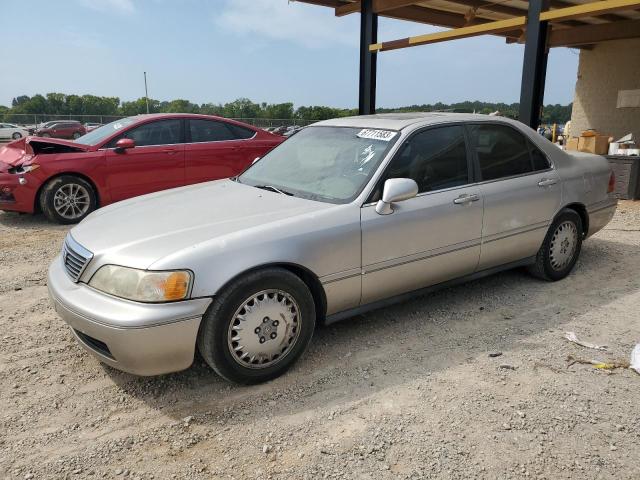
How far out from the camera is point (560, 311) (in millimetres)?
4023

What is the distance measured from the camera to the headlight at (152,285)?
2.58 m

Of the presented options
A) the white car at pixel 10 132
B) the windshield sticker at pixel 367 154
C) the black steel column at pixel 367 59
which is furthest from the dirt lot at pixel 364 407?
the white car at pixel 10 132

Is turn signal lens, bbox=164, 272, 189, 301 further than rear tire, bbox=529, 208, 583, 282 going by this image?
No

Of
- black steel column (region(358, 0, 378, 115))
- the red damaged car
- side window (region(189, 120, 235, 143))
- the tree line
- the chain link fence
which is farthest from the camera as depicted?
the tree line

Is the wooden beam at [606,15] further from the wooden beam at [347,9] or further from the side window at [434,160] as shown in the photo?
the side window at [434,160]

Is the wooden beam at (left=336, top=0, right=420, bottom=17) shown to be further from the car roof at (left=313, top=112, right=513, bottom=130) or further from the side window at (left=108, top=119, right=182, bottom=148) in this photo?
the car roof at (left=313, top=112, right=513, bottom=130)

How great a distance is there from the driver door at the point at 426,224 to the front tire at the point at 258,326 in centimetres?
53

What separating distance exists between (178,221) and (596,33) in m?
13.2

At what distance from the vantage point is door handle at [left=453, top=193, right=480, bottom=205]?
12.1 feet

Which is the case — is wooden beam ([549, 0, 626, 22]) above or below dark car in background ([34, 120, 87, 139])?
above

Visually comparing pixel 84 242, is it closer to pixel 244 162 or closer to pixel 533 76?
pixel 244 162

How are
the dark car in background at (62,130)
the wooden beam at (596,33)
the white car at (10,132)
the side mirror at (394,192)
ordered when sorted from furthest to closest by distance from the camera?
the white car at (10,132)
the dark car in background at (62,130)
the wooden beam at (596,33)
the side mirror at (394,192)

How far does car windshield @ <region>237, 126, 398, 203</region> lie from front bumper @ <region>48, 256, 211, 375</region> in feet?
3.99

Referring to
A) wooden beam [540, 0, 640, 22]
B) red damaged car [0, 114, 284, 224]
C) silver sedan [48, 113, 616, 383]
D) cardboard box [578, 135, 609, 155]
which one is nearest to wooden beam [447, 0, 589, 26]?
wooden beam [540, 0, 640, 22]
